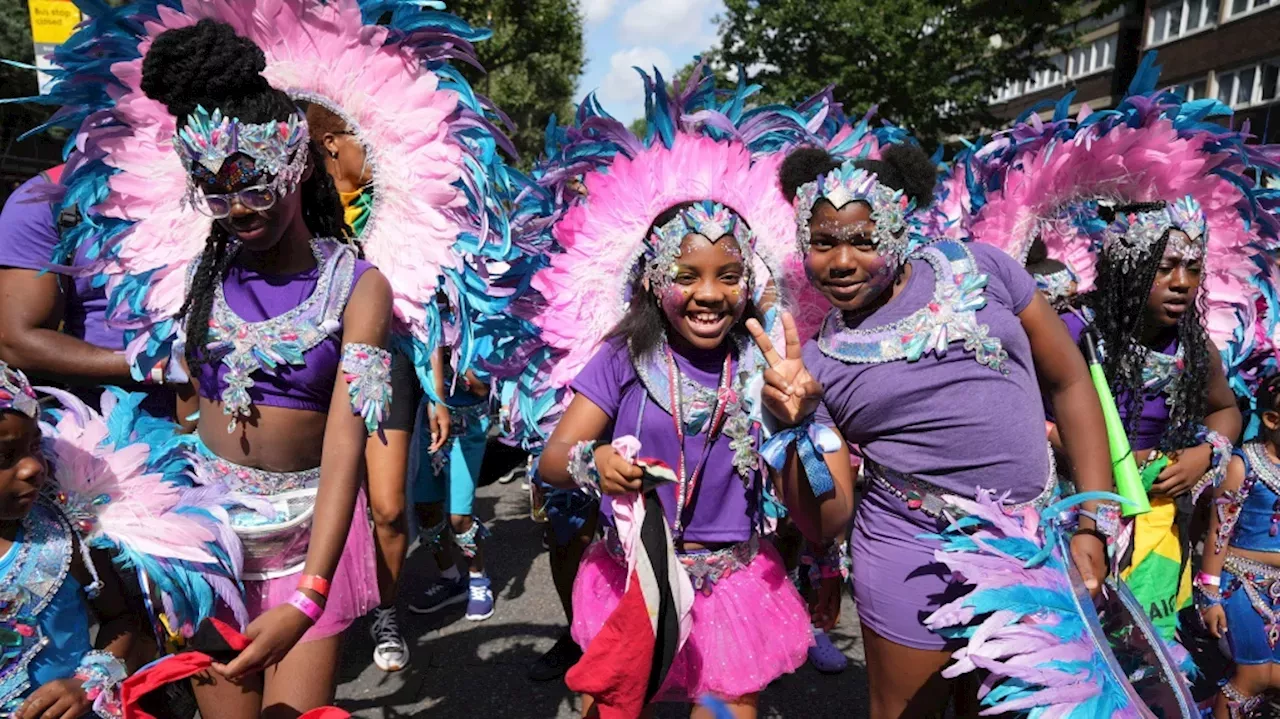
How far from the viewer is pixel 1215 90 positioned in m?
22.2

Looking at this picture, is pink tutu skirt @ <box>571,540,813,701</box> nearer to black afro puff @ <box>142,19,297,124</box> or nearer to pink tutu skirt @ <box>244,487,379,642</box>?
pink tutu skirt @ <box>244,487,379,642</box>

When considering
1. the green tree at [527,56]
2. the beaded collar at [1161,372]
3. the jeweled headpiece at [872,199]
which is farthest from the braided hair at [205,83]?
the green tree at [527,56]

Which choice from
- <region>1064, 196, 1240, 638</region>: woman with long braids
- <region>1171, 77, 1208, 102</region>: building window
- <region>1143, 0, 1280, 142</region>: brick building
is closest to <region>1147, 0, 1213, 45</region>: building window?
<region>1143, 0, 1280, 142</region>: brick building

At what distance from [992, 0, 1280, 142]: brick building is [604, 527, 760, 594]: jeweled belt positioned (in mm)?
16165

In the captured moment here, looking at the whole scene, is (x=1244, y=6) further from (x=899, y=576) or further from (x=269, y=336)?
(x=269, y=336)

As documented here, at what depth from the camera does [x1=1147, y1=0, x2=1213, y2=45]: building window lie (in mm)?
22625

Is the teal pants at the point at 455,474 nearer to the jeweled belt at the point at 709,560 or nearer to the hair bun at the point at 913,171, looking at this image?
the jeweled belt at the point at 709,560

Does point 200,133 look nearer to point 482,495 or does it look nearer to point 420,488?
point 420,488

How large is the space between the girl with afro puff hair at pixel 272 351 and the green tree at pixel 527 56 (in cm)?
790

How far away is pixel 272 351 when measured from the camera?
2.01 meters

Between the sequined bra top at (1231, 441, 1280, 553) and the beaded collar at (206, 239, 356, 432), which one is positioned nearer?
the beaded collar at (206, 239, 356, 432)

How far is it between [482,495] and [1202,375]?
16.3ft

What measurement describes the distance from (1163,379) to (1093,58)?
31413mm

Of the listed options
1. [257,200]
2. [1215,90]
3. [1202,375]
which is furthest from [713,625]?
[1215,90]
